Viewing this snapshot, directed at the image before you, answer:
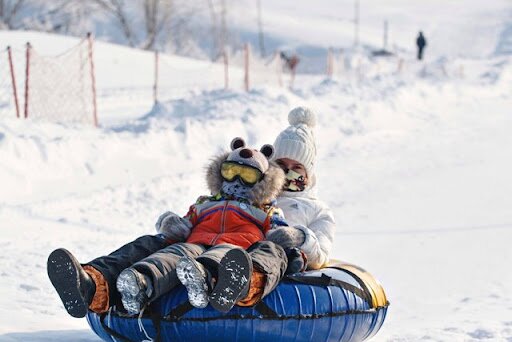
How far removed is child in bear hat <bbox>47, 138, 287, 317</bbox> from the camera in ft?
12.2

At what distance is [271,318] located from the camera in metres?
3.95

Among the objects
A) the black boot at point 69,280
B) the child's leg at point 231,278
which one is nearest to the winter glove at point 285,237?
the child's leg at point 231,278

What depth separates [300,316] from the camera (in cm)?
401

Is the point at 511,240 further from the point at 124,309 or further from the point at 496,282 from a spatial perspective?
the point at 124,309

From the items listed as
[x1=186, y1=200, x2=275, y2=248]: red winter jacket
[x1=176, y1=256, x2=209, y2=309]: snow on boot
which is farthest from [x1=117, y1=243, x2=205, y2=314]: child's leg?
[x1=186, y1=200, x2=275, y2=248]: red winter jacket

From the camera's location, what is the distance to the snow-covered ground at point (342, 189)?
18.1 feet

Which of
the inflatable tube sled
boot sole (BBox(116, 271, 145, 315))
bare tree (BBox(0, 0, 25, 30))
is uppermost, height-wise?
bare tree (BBox(0, 0, 25, 30))

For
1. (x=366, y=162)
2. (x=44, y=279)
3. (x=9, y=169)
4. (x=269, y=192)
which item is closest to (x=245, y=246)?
(x=269, y=192)

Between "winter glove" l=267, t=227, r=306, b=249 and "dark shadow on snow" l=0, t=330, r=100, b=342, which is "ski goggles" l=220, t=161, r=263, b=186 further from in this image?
"dark shadow on snow" l=0, t=330, r=100, b=342

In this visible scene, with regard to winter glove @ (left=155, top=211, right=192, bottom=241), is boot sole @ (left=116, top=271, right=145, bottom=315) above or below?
below

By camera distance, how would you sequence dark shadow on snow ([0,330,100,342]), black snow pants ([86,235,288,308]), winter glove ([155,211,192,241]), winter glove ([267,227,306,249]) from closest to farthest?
black snow pants ([86,235,288,308])
dark shadow on snow ([0,330,100,342])
winter glove ([267,227,306,249])
winter glove ([155,211,192,241])

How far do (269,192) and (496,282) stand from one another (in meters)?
2.42

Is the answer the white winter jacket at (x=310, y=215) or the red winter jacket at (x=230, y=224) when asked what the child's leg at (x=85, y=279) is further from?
the white winter jacket at (x=310, y=215)

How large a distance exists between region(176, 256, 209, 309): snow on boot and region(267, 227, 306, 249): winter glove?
0.57 metres
